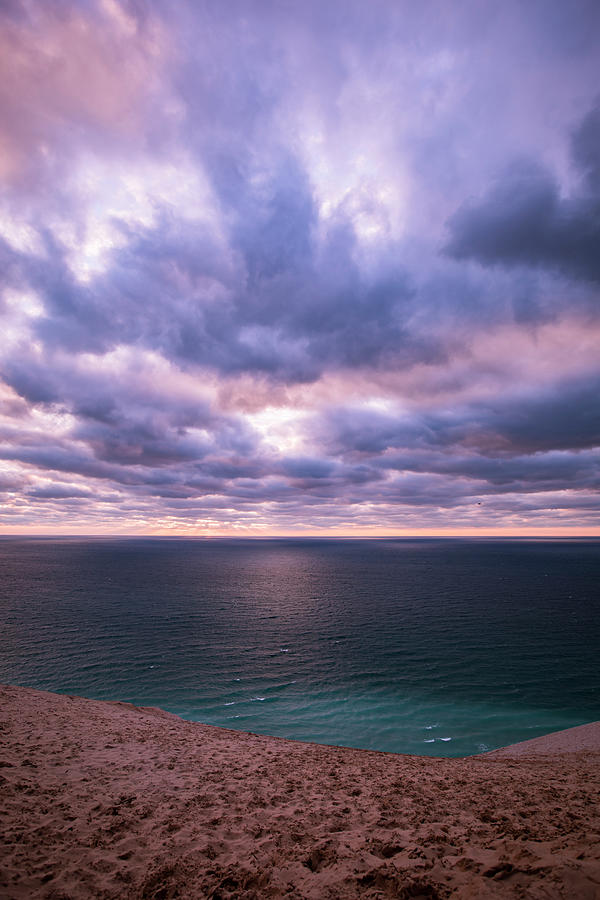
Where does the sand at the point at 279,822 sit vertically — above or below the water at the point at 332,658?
above

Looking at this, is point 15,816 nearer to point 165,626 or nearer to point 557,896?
A: point 557,896

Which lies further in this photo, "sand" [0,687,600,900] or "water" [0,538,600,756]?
"water" [0,538,600,756]

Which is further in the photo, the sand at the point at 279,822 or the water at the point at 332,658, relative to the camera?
the water at the point at 332,658

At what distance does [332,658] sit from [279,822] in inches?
1515

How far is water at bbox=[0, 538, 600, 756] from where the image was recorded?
31.0m

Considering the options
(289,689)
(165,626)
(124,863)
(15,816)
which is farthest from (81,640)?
(124,863)

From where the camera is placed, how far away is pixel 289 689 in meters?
36.9

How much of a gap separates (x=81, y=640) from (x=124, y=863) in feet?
172

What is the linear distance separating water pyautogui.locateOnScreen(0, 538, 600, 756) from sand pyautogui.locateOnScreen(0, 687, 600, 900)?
13817 millimetres

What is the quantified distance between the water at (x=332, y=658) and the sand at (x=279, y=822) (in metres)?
13.8

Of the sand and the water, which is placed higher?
the sand

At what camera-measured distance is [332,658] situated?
152ft

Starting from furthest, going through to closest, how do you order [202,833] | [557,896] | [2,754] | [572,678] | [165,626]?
[165,626], [572,678], [2,754], [202,833], [557,896]

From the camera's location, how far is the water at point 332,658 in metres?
31.0
